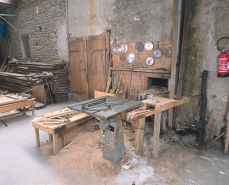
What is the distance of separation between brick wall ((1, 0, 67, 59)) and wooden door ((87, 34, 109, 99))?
1.75 m

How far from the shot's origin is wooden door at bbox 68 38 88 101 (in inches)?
249

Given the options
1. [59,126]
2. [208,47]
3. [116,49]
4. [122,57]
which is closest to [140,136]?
[59,126]

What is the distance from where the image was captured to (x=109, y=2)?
512 centimetres

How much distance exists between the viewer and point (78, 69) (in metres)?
6.65

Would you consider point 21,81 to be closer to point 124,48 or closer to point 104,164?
point 124,48

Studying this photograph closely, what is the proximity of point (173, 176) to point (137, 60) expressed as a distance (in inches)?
125

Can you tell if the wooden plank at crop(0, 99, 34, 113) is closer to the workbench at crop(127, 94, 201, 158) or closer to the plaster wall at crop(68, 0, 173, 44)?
the plaster wall at crop(68, 0, 173, 44)

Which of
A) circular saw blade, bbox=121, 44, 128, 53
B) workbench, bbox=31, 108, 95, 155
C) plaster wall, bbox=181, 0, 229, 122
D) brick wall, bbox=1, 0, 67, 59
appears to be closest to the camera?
workbench, bbox=31, 108, 95, 155

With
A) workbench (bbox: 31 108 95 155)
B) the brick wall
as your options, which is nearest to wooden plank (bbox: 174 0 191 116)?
workbench (bbox: 31 108 95 155)

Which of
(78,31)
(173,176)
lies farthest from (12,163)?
(78,31)

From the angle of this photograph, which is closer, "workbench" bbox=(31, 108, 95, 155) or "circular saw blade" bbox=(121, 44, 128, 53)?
"workbench" bbox=(31, 108, 95, 155)

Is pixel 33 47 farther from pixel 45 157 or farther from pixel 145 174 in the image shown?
pixel 145 174

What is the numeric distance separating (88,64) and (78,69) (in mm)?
669

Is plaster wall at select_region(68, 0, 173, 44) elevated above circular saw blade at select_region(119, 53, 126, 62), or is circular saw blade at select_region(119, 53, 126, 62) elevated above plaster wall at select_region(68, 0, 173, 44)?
plaster wall at select_region(68, 0, 173, 44)
